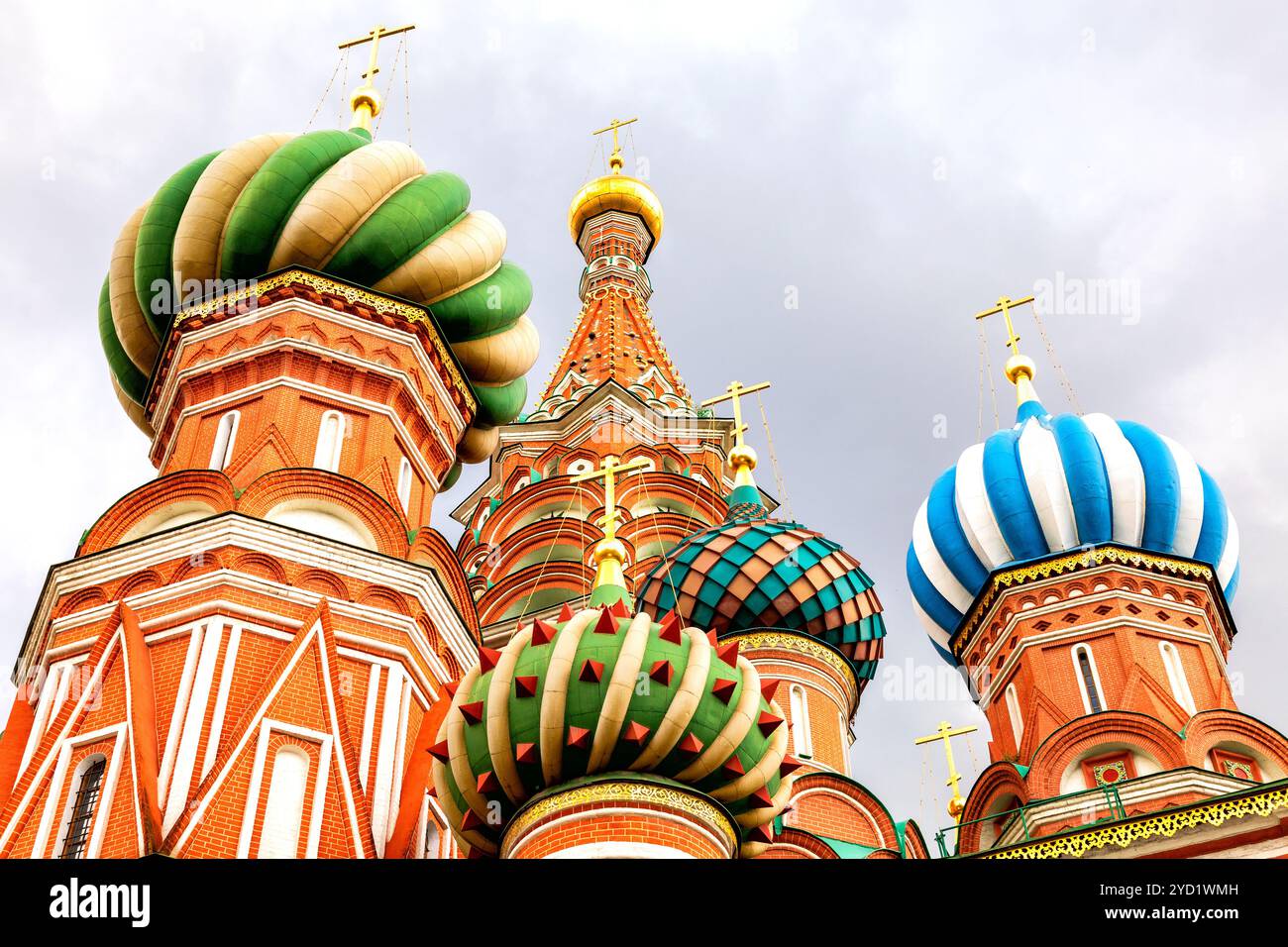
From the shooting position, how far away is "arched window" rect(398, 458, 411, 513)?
1559cm

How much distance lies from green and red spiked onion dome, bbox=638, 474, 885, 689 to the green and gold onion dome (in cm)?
1

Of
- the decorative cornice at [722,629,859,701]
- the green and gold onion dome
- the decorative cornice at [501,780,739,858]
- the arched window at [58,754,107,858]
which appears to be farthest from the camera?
the green and gold onion dome

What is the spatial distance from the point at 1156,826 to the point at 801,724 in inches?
186

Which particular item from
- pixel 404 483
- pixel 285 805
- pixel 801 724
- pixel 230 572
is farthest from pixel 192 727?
pixel 801 724

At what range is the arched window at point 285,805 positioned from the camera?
463 inches

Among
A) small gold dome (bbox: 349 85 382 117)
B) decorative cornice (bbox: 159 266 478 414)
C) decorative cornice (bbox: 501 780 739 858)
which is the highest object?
small gold dome (bbox: 349 85 382 117)

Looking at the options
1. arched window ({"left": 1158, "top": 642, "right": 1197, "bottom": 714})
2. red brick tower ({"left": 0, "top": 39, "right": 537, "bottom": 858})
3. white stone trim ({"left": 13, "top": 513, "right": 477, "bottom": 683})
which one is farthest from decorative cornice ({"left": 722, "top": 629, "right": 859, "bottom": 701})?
white stone trim ({"left": 13, "top": 513, "right": 477, "bottom": 683})

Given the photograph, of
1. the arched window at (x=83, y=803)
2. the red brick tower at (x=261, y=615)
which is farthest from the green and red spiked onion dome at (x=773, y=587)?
the arched window at (x=83, y=803)

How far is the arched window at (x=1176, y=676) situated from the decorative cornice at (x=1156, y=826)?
12.0ft

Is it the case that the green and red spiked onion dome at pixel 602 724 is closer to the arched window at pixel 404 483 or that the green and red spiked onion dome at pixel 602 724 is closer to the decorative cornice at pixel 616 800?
the decorative cornice at pixel 616 800

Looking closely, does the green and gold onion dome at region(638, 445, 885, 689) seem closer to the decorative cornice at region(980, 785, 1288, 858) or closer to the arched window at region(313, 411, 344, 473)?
the arched window at region(313, 411, 344, 473)
